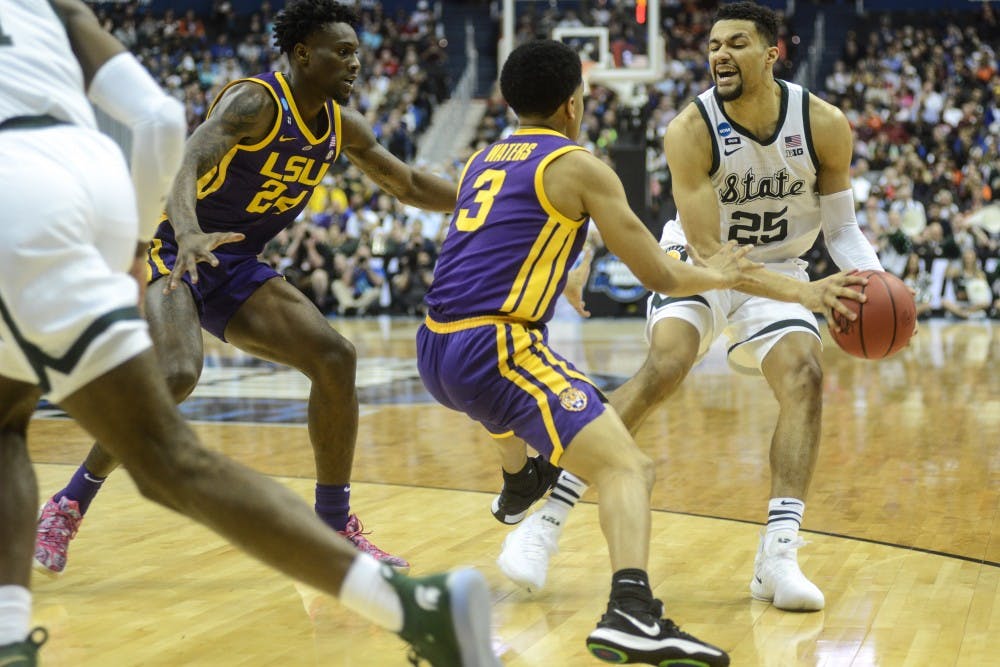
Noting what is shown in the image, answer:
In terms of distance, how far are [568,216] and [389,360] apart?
8327mm

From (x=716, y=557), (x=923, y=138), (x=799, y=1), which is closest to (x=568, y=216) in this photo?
(x=716, y=557)

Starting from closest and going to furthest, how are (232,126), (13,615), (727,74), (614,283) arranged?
(13,615), (232,126), (727,74), (614,283)

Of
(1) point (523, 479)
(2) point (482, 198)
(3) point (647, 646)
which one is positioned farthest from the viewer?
(1) point (523, 479)

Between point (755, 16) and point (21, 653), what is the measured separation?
339 centimetres

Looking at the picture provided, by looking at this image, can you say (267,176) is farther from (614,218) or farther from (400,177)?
(614,218)

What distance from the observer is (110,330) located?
98.8 inches

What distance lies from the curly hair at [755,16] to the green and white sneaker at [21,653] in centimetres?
325

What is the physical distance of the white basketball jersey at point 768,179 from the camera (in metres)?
4.74

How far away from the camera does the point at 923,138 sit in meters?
20.2

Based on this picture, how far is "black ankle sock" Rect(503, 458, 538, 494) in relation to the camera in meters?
4.59

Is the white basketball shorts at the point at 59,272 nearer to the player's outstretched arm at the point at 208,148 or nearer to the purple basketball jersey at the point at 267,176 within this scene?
the player's outstretched arm at the point at 208,148

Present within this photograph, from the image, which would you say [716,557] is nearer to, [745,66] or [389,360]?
[745,66]

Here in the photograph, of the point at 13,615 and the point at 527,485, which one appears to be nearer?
the point at 13,615

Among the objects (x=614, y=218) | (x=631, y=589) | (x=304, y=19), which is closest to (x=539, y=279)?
(x=614, y=218)
